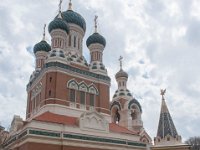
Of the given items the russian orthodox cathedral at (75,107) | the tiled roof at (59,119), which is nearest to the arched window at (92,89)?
the russian orthodox cathedral at (75,107)

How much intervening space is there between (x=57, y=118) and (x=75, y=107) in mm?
2778

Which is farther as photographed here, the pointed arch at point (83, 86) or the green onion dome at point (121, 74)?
the green onion dome at point (121, 74)

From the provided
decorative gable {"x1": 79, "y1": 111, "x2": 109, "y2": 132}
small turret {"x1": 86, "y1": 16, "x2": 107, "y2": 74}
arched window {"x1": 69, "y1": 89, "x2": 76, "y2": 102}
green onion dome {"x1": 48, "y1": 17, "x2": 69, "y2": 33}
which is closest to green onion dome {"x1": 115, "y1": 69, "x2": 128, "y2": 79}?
small turret {"x1": 86, "y1": 16, "x2": 107, "y2": 74}

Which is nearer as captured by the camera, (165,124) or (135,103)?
(165,124)

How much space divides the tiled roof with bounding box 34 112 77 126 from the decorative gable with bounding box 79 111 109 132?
0.62m

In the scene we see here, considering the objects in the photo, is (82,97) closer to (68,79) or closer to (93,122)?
(68,79)

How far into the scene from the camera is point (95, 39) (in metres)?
27.0

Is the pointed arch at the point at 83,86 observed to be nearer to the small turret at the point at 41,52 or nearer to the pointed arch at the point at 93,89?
the pointed arch at the point at 93,89

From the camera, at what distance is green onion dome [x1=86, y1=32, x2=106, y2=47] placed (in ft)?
88.7

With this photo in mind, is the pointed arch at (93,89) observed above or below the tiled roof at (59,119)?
above

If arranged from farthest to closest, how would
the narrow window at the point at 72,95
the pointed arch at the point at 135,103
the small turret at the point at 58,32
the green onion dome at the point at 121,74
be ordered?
the green onion dome at the point at 121,74 → the pointed arch at the point at 135,103 → the small turret at the point at 58,32 → the narrow window at the point at 72,95

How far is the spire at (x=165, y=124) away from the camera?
63.5 ft

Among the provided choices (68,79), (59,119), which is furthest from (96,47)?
(59,119)

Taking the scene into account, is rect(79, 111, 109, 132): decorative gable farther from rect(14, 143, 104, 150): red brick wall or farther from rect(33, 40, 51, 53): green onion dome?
rect(33, 40, 51, 53): green onion dome
